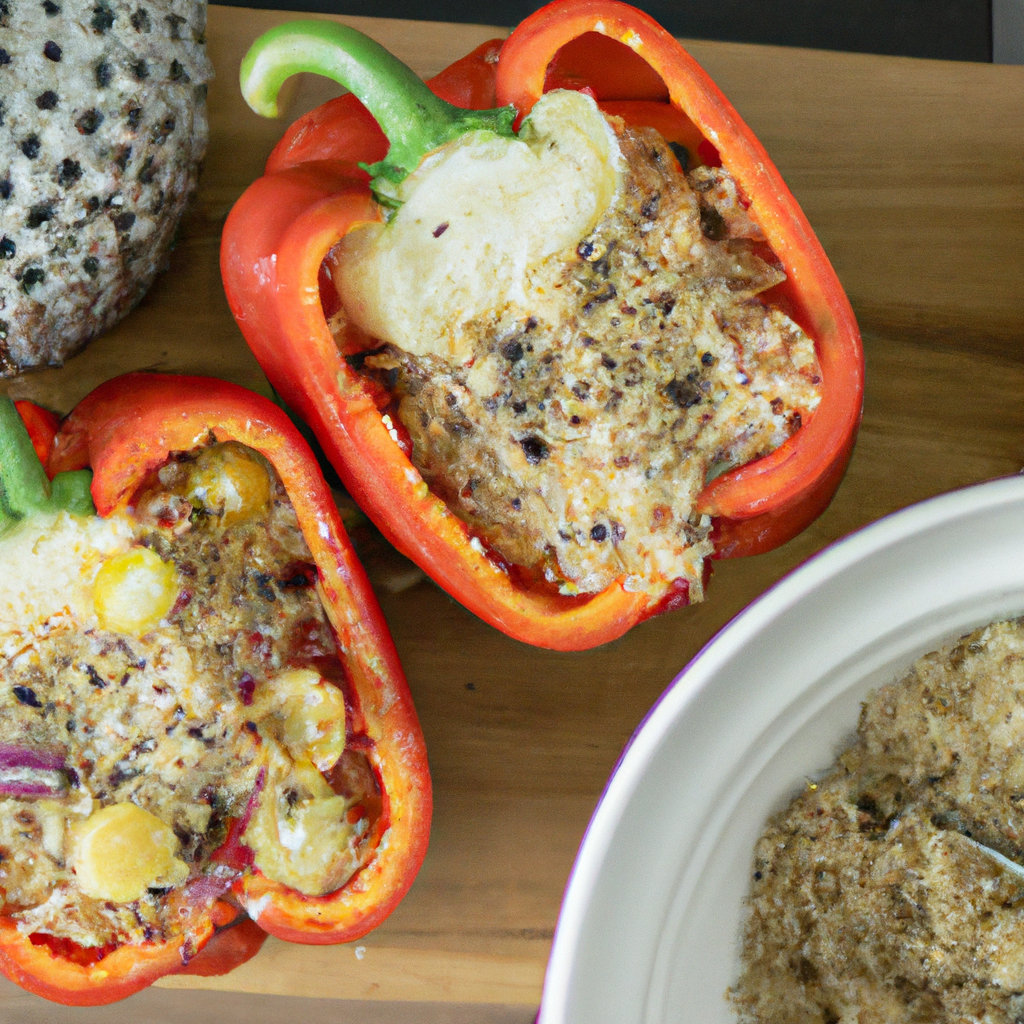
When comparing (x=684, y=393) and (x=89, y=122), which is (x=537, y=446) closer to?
(x=684, y=393)

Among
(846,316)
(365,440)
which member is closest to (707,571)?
(846,316)

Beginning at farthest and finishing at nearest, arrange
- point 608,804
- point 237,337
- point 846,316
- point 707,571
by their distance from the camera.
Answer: point 237,337 < point 707,571 < point 846,316 < point 608,804

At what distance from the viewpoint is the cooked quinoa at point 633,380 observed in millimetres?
1060

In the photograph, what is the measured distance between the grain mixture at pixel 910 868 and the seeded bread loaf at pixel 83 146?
38.4 inches

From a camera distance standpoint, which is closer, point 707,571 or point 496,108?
point 496,108

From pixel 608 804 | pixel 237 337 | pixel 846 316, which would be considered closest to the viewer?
pixel 608 804

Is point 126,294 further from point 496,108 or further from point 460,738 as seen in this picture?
point 460,738

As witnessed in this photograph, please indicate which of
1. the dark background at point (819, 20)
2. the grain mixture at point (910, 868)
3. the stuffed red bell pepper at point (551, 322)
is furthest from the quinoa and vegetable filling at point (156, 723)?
the dark background at point (819, 20)

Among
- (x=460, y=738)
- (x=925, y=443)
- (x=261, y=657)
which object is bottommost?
(x=460, y=738)

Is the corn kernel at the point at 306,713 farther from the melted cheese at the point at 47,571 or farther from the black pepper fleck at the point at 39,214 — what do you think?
the black pepper fleck at the point at 39,214

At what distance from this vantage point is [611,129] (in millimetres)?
1064

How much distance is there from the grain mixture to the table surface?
11.3 inches

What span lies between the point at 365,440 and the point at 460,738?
48 centimetres

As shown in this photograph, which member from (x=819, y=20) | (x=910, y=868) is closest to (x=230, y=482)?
(x=910, y=868)
